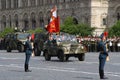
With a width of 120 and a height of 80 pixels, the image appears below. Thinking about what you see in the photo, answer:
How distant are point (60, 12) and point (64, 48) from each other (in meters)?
56.7

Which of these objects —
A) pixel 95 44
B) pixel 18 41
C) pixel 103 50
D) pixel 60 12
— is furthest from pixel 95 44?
pixel 60 12

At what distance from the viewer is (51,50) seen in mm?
36000

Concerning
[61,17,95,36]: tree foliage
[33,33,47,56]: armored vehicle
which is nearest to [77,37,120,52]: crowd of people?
[33,33,47,56]: armored vehicle

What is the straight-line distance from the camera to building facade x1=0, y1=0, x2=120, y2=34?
273ft

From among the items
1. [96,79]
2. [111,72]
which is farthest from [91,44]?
[96,79]

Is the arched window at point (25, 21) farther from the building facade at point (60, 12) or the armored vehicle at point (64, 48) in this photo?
the armored vehicle at point (64, 48)

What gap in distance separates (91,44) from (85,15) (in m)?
29.6

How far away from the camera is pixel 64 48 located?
34844 mm

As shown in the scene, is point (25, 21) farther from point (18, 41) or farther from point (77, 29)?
point (18, 41)

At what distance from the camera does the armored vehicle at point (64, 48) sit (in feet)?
115

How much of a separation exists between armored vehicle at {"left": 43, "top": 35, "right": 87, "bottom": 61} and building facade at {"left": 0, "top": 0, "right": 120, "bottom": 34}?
153 feet

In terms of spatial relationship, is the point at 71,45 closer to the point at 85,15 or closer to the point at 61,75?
the point at 61,75

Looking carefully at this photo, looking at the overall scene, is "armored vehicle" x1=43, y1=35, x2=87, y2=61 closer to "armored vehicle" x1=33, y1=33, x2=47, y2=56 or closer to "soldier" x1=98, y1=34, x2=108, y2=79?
"armored vehicle" x1=33, y1=33, x2=47, y2=56

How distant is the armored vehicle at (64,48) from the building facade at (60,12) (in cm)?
4659
